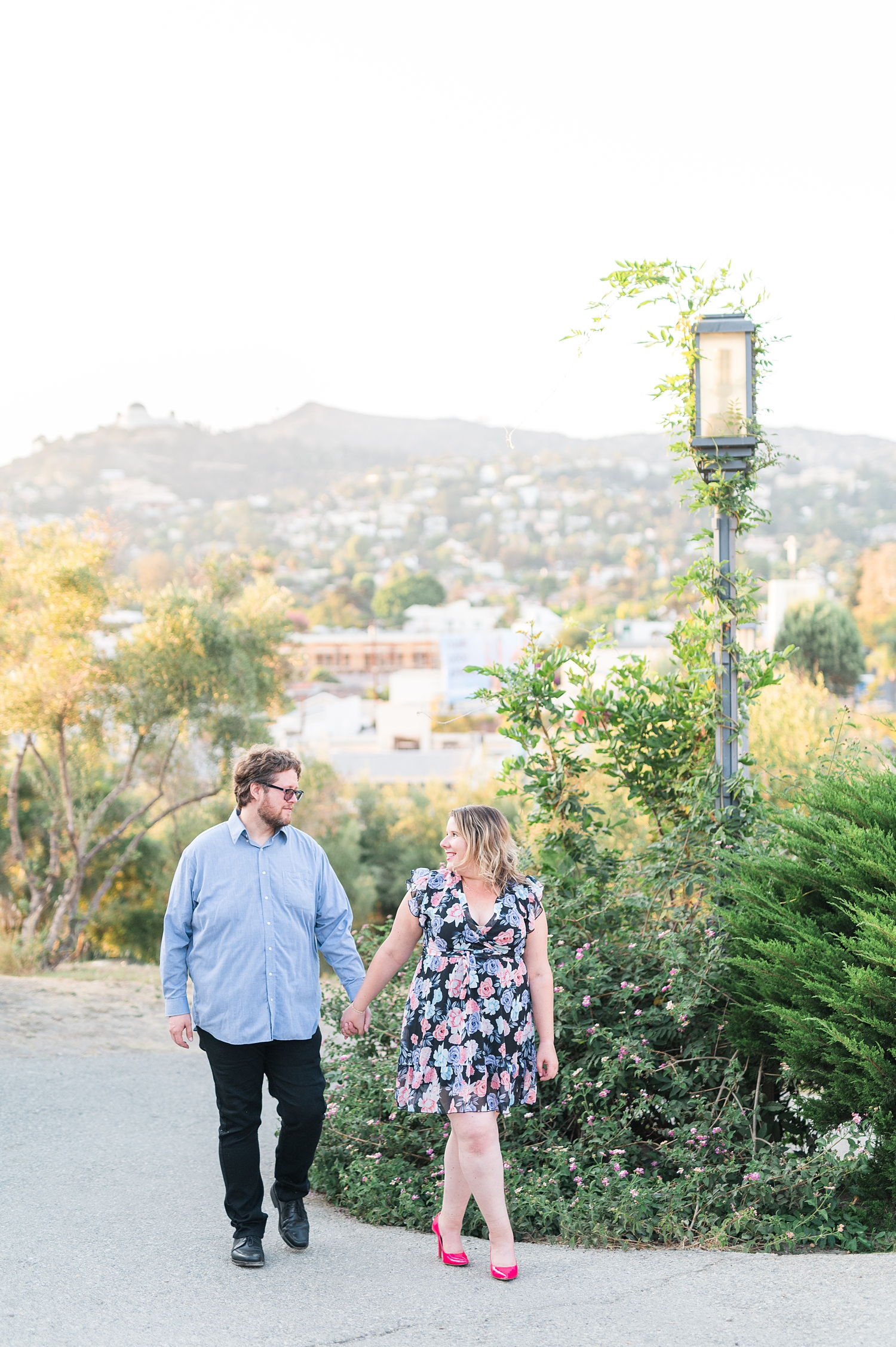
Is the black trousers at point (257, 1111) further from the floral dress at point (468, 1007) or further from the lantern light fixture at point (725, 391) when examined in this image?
the lantern light fixture at point (725, 391)

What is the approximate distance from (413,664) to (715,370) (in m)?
89.3

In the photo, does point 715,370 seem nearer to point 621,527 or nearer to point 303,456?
point 621,527

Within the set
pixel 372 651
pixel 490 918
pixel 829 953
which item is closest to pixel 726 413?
pixel 829 953

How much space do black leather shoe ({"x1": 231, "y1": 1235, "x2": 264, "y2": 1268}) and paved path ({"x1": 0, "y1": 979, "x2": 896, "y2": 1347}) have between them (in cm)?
4

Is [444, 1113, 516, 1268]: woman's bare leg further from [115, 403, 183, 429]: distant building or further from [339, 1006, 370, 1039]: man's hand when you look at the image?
[115, 403, 183, 429]: distant building

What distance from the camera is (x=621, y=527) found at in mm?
107125

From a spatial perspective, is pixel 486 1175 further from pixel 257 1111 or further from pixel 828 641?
pixel 828 641

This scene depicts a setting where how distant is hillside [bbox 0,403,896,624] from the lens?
325ft

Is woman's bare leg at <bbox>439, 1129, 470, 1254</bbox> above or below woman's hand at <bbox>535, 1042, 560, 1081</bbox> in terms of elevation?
below

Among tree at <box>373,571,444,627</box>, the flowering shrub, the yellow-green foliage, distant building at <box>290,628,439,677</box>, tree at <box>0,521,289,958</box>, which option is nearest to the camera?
the flowering shrub

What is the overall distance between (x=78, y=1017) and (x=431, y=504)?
11542 cm

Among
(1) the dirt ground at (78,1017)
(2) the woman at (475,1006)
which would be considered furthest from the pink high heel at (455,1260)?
(1) the dirt ground at (78,1017)

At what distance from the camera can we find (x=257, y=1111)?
3.38 metres

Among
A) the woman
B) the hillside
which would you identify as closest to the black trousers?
the woman
